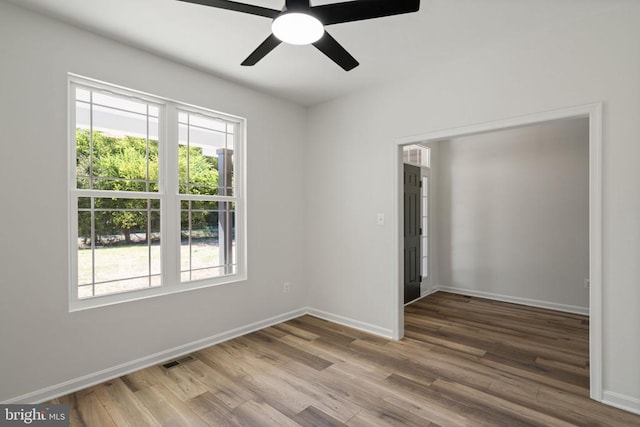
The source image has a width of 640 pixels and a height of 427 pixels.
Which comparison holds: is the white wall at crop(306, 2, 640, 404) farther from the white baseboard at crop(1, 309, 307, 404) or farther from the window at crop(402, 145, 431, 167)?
the window at crop(402, 145, 431, 167)

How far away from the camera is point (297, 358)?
119 inches

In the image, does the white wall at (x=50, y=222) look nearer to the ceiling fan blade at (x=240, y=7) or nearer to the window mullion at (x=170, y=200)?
the window mullion at (x=170, y=200)

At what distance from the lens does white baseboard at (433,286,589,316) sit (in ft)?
13.9

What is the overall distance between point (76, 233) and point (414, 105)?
3.24 m

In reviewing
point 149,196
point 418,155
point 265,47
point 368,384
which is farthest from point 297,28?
point 418,155

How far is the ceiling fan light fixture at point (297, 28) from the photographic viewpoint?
159 centimetres

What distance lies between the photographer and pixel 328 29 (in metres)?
2.53

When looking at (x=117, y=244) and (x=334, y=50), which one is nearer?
(x=334, y=50)

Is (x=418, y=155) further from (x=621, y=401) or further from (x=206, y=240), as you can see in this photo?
(x=621, y=401)

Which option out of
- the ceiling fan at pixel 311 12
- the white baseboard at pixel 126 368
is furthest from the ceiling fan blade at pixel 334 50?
the white baseboard at pixel 126 368

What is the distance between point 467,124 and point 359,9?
5.79 feet

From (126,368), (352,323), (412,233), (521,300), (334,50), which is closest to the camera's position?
(334,50)

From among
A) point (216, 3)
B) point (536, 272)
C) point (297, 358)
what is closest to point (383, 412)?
point (297, 358)

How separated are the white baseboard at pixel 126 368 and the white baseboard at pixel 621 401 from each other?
3071mm
